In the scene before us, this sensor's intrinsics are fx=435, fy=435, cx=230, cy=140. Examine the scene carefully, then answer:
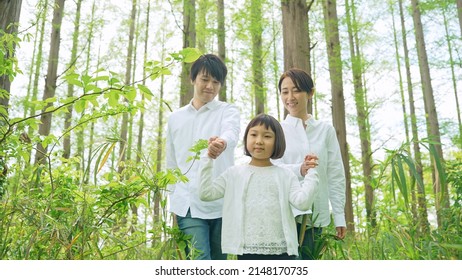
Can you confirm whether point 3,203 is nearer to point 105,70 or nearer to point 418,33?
point 105,70

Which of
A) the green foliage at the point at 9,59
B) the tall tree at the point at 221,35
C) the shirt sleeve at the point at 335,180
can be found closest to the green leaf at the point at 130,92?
the green foliage at the point at 9,59

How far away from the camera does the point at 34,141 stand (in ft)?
7.74

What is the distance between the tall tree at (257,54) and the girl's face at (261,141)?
21.4 ft

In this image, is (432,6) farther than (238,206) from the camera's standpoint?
Yes

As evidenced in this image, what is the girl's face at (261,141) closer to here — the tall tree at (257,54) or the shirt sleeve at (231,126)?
the shirt sleeve at (231,126)

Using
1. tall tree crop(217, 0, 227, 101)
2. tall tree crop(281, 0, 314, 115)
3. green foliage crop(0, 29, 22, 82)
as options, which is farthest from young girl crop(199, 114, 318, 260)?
tall tree crop(217, 0, 227, 101)

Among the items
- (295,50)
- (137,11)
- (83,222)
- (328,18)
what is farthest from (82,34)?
(83,222)

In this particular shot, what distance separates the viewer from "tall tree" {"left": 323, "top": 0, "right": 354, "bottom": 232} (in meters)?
6.84

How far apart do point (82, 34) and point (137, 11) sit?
4464 mm

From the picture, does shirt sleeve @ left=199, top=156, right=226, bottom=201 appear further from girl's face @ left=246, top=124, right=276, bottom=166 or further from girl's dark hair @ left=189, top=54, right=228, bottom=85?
girl's dark hair @ left=189, top=54, right=228, bottom=85

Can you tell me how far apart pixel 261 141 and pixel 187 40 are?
5813mm

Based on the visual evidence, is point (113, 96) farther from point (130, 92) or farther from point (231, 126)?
point (231, 126)

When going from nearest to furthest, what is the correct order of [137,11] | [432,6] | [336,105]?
[336,105] → [432,6] → [137,11]

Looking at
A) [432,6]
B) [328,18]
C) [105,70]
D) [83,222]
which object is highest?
[432,6]
